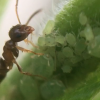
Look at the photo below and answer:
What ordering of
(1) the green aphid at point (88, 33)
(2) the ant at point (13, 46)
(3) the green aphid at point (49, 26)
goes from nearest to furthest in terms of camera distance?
(1) the green aphid at point (88, 33)
(3) the green aphid at point (49, 26)
(2) the ant at point (13, 46)

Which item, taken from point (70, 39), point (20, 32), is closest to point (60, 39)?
point (70, 39)

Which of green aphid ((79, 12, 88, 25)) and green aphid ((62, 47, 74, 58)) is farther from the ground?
green aphid ((79, 12, 88, 25))

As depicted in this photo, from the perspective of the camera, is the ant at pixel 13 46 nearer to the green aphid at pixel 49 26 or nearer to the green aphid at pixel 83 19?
the green aphid at pixel 49 26

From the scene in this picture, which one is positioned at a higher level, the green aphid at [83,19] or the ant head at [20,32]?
the green aphid at [83,19]

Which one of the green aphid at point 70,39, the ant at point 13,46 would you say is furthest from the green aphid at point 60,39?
the ant at point 13,46

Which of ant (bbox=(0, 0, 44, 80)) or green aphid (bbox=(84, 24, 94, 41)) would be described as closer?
green aphid (bbox=(84, 24, 94, 41))

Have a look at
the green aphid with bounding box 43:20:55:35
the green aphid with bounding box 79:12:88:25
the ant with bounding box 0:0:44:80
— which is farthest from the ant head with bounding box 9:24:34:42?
the green aphid with bounding box 79:12:88:25

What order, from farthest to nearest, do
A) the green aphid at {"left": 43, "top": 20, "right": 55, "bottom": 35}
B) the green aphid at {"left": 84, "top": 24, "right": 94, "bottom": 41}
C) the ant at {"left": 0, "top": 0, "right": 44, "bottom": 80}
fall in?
1. the ant at {"left": 0, "top": 0, "right": 44, "bottom": 80}
2. the green aphid at {"left": 43, "top": 20, "right": 55, "bottom": 35}
3. the green aphid at {"left": 84, "top": 24, "right": 94, "bottom": 41}

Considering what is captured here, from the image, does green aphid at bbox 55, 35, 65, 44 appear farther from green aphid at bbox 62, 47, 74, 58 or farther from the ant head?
the ant head

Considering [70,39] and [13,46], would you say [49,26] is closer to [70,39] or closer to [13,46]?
[70,39]

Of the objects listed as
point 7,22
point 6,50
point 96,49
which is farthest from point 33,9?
point 96,49
